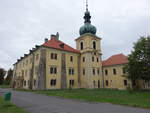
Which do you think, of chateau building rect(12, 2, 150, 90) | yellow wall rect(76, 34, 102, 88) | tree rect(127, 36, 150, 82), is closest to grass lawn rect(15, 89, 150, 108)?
tree rect(127, 36, 150, 82)

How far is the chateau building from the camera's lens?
32.0 metres

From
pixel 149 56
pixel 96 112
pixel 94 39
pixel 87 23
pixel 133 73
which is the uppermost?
pixel 87 23

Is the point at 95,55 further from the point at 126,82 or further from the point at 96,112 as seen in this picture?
the point at 96,112

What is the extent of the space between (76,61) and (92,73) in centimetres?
568

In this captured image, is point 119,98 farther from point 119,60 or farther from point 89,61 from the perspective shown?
point 119,60

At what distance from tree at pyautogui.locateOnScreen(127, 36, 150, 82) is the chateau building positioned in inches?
188

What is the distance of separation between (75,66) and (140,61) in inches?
673

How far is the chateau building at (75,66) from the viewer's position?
3203 cm

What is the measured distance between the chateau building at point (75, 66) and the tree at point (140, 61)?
476 centimetres

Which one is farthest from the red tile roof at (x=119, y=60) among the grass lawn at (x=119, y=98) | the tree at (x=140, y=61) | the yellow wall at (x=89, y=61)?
the grass lawn at (x=119, y=98)

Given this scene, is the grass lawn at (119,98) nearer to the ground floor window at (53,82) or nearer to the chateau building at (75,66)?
the ground floor window at (53,82)

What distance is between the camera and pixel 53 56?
3353cm

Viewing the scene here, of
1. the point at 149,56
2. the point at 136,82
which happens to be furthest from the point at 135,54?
the point at 136,82

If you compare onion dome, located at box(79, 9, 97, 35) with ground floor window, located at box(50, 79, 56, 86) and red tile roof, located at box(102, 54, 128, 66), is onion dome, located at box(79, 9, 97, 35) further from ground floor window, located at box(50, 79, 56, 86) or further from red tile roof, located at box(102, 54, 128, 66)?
ground floor window, located at box(50, 79, 56, 86)
